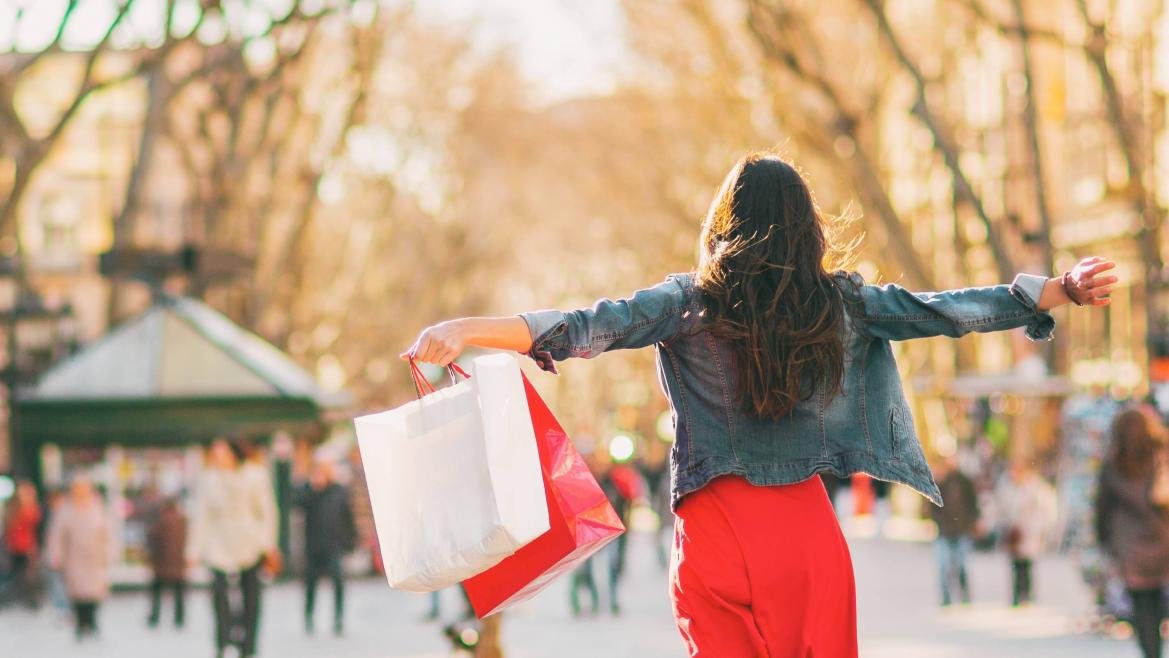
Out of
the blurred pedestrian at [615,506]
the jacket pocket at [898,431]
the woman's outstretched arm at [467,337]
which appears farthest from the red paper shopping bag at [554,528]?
the blurred pedestrian at [615,506]

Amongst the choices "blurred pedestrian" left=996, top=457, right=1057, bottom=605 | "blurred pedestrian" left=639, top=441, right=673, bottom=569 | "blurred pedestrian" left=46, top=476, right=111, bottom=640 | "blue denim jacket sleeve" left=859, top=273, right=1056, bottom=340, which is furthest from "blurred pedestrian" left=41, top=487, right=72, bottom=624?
"blue denim jacket sleeve" left=859, top=273, right=1056, bottom=340

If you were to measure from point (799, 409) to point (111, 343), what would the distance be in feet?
69.6

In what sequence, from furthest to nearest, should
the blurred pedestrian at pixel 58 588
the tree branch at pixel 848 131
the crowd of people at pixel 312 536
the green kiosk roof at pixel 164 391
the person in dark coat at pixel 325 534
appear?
the green kiosk roof at pixel 164 391
the tree branch at pixel 848 131
the blurred pedestrian at pixel 58 588
the person in dark coat at pixel 325 534
the crowd of people at pixel 312 536

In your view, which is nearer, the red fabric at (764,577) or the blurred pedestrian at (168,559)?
the red fabric at (764,577)

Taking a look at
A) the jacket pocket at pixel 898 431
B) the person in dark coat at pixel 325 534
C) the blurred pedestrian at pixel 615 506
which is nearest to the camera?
the jacket pocket at pixel 898 431

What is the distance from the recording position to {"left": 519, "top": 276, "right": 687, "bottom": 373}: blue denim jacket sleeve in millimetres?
4094

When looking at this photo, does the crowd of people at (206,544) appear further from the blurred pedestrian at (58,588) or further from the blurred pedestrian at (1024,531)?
the blurred pedestrian at (1024,531)

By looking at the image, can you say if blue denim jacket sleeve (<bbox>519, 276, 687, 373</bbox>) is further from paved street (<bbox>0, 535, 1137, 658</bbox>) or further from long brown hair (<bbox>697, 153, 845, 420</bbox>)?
paved street (<bbox>0, 535, 1137, 658</bbox>)

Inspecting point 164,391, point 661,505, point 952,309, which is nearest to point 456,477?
point 952,309

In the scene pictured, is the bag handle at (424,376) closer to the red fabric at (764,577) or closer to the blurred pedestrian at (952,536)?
the red fabric at (764,577)

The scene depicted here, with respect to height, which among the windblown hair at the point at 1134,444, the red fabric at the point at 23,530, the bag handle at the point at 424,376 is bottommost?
the red fabric at the point at 23,530

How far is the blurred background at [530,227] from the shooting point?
64.5ft

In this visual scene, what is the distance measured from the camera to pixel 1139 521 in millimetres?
10648

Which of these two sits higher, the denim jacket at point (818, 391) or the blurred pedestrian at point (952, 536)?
the denim jacket at point (818, 391)
